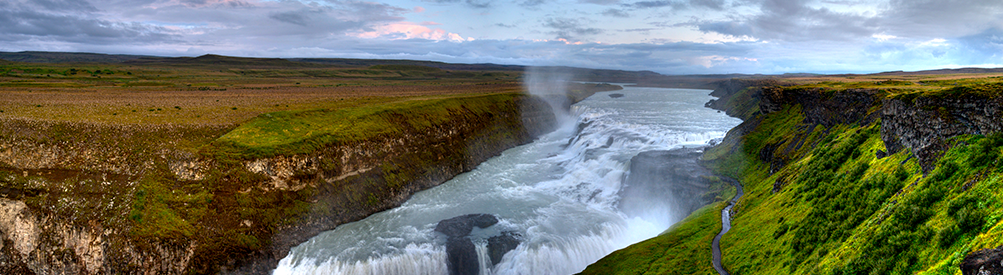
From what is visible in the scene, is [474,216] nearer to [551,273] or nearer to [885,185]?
[551,273]

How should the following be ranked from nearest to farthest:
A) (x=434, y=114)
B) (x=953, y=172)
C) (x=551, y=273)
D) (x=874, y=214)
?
1. (x=953, y=172)
2. (x=874, y=214)
3. (x=551, y=273)
4. (x=434, y=114)

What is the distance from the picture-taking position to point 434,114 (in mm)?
58969

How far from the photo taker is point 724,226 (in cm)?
2959

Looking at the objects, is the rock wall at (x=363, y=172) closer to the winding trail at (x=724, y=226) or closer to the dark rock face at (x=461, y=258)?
the dark rock face at (x=461, y=258)

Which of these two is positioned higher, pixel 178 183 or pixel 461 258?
pixel 178 183

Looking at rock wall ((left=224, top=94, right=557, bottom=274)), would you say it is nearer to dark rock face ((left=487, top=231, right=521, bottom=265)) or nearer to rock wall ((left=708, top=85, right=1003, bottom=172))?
dark rock face ((left=487, top=231, right=521, bottom=265))

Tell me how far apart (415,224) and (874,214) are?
29417mm

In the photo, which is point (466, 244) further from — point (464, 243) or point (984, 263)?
point (984, 263)

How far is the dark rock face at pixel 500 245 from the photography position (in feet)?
100

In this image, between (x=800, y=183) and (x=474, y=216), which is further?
(x=474, y=216)

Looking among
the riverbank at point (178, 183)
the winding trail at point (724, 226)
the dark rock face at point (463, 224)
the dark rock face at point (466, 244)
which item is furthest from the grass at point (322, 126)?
the winding trail at point (724, 226)

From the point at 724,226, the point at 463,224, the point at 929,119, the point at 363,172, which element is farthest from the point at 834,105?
the point at 363,172

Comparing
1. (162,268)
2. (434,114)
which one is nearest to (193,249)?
(162,268)

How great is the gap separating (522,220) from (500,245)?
548cm
